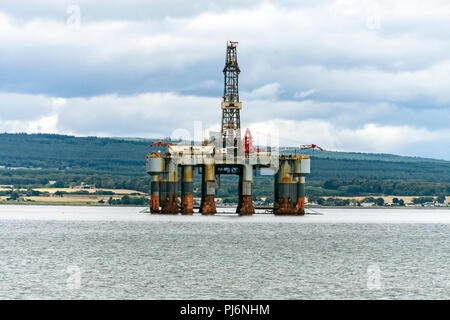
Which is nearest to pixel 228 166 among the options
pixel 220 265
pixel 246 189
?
pixel 246 189

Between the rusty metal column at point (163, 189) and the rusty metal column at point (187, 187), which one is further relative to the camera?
the rusty metal column at point (163, 189)

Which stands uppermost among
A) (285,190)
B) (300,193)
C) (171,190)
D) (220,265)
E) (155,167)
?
(155,167)

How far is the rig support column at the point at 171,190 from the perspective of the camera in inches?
5010

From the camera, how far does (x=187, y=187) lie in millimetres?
128625

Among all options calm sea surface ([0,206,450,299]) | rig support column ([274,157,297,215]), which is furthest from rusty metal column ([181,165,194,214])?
calm sea surface ([0,206,450,299])

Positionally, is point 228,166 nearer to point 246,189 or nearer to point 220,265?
point 246,189

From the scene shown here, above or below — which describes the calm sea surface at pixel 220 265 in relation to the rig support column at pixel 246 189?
below

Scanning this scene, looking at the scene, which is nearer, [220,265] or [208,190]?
[220,265]

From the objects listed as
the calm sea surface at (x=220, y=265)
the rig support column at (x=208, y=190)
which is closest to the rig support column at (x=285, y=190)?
the rig support column at (x=208, y=190)

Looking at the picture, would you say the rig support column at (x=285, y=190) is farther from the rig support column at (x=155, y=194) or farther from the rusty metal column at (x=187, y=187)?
the rig support column at (x=155, y=194)

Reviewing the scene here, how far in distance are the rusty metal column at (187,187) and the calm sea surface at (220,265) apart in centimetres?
1867

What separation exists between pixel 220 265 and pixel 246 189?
61.5 meters
